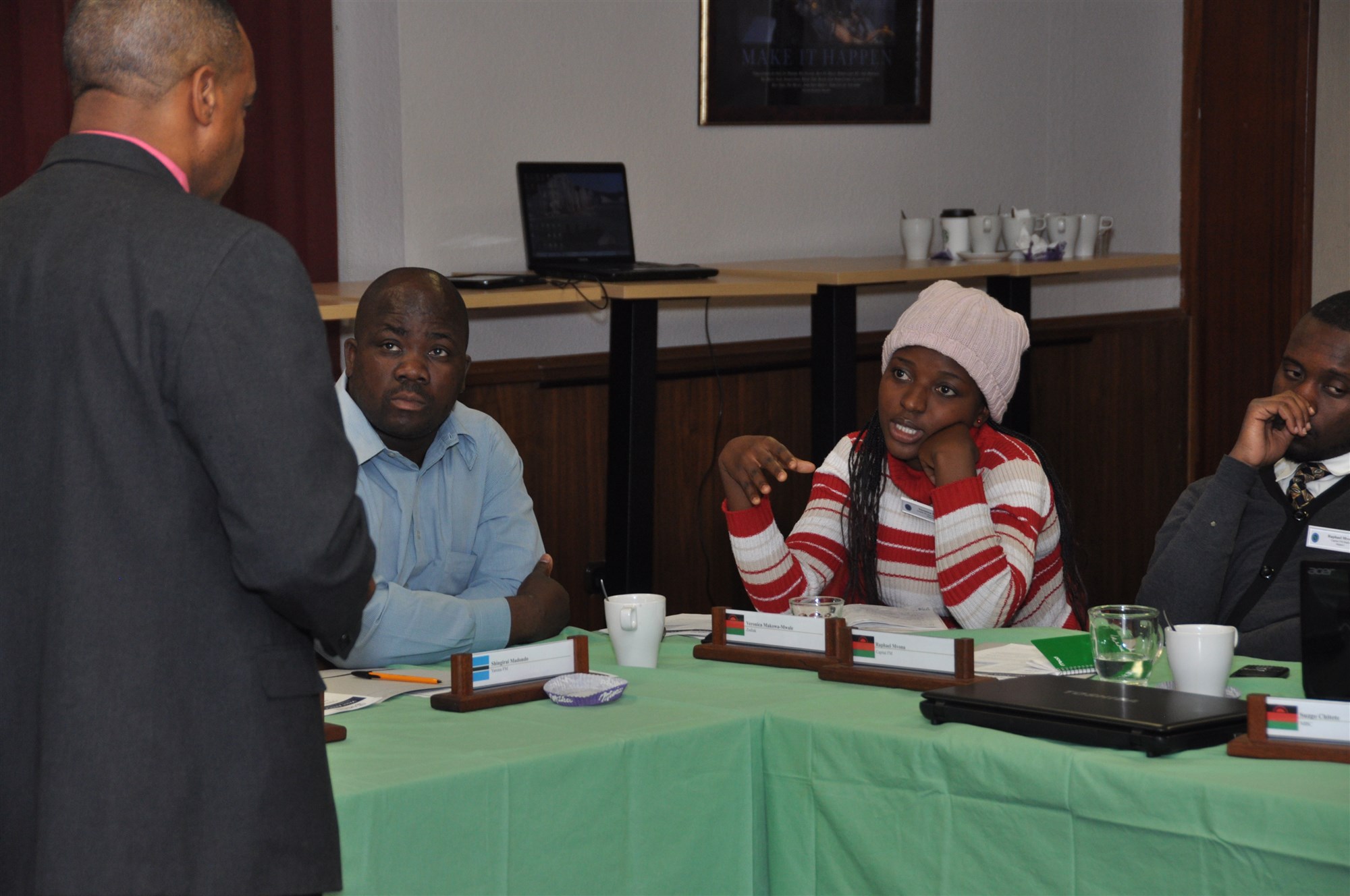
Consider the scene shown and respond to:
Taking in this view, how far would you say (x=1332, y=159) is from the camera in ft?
18.0

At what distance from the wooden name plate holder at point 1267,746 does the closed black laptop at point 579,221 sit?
2143 millimetres

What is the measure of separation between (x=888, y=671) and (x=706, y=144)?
260 centimetres

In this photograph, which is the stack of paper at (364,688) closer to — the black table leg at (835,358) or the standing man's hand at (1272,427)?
the standing man's hand at (1272,427)

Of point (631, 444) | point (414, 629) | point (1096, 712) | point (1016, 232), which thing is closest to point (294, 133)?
point (631, 444)

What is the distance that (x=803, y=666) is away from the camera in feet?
6.24

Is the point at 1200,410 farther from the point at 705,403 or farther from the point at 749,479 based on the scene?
the point at 749,479

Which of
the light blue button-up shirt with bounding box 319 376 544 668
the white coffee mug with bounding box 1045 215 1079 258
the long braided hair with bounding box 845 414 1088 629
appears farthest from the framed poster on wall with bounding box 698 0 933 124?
the light blue button-up shirt with bounding box 319 376 544 668

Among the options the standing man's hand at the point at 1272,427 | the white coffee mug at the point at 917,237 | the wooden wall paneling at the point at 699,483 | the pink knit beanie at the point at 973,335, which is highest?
the white coffee mug at the point at 917,237

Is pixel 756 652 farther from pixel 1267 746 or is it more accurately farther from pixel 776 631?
pixel 1267 746

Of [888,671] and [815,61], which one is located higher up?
[815,61]

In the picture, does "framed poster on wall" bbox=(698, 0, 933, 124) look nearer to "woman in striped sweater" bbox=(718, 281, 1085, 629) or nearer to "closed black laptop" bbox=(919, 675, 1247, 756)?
"woman in striped sweater" bbox=(718, 281, 1085, 629)

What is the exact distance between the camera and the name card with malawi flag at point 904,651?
1.76 meters

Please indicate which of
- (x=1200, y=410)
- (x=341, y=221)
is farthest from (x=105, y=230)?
(x=1200, y=410)

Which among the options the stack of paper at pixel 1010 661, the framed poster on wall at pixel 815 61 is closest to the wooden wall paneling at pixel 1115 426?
the framed poster on wall at pixel 815 61
